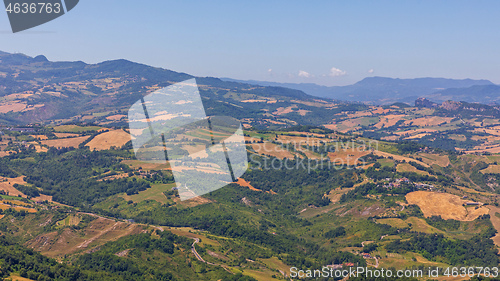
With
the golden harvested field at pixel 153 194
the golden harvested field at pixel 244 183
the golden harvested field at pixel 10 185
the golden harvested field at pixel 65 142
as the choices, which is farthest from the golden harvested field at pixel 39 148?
the golden harvested field at pixel 244 183

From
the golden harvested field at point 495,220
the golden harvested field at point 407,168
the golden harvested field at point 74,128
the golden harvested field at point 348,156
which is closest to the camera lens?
the golden harvested field at point 495,220

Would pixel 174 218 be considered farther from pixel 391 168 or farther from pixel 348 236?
pixel 391 168

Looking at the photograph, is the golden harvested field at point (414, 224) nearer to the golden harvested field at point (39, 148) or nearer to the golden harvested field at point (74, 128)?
the golden harvested field at point (39, 148)

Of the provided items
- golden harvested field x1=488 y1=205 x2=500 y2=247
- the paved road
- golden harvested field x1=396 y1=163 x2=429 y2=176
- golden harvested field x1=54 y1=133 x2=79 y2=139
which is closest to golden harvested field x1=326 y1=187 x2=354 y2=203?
golden harvested field x1=396 y1=163 x2=429 y2=176

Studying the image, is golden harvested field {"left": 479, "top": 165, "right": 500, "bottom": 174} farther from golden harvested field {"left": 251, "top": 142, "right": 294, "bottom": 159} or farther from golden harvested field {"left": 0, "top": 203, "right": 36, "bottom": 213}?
golden harvested field {"left": 0, "top": 203, "right": 36, "bottom": 213}

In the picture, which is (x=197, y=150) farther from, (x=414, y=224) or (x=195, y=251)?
(x=414, y=224)
